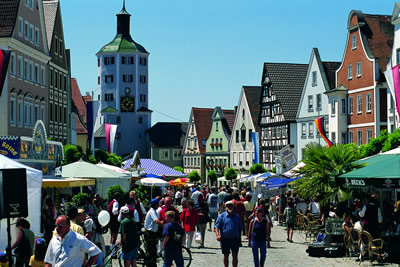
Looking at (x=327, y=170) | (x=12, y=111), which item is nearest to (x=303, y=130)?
(x=12, y=111)

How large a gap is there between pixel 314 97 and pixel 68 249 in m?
55.4

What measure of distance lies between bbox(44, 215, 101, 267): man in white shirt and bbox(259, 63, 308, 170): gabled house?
60551 mm

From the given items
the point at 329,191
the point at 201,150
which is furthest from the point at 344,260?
the point at 201,150

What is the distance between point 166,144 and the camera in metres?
126

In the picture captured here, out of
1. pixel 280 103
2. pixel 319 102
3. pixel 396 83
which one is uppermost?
pixel 280 103

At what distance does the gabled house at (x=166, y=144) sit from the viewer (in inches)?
4943

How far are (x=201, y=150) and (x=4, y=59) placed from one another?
86.0 meters

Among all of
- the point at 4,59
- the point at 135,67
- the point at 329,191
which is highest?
the point at 135,67

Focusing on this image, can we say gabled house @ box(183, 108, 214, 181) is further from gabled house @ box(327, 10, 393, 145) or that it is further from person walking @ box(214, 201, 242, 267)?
person walking @ box(214, 201, 242, 267)

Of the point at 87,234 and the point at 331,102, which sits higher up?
the point at 331,102

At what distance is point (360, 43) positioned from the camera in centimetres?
5256

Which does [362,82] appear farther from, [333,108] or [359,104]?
[333,108]

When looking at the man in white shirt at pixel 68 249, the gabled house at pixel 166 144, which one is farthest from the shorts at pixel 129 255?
the gabled house at pixel 166 144

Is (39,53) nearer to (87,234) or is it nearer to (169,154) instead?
(87,234)
